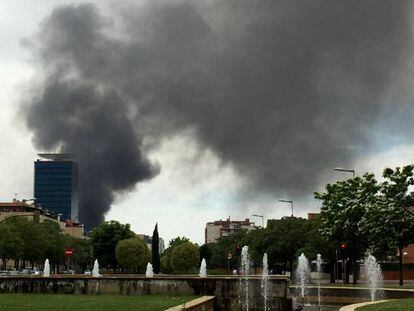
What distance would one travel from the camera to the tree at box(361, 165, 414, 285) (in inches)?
1804

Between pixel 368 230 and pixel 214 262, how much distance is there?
10934 cm

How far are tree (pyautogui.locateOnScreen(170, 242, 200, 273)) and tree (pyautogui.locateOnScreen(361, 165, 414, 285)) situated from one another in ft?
222

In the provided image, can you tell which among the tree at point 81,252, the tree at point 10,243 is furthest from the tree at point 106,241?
the tree at point 81,252

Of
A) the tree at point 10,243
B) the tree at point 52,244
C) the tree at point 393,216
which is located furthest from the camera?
the tree at point 52,244

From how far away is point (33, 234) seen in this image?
9512 cm

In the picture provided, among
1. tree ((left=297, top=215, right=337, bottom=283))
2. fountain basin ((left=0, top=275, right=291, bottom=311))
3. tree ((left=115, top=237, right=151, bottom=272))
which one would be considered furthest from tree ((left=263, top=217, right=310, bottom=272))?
fountain basin ((left=0, top=275, right=291, bottom=311))

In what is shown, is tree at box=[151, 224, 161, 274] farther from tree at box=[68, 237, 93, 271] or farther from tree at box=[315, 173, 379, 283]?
tree at box=[68, 237, 93, 271]

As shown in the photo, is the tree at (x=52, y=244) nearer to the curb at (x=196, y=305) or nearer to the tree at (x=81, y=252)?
the tree at (x=81, y=252)

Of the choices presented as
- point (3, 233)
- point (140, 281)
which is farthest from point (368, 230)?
point (3, 233)

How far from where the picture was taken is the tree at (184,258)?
373 ft

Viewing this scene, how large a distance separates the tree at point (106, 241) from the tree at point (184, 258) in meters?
12.2

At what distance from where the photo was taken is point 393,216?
45.9 meters

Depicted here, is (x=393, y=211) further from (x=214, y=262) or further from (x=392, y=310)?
(x=214, y=262)

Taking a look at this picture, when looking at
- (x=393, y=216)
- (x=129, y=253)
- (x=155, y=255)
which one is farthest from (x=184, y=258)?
(x=393, y=216)
